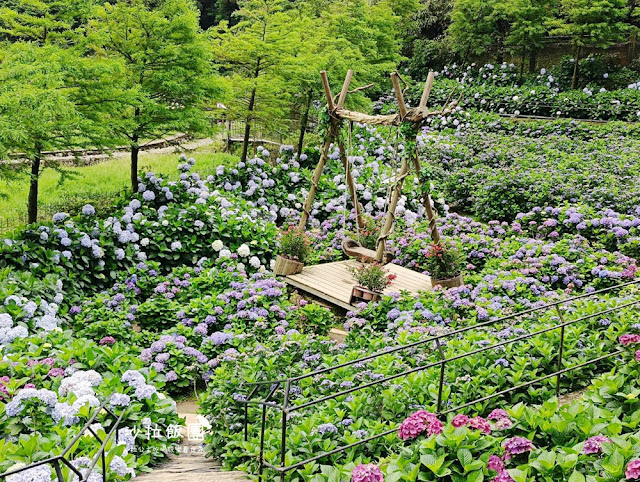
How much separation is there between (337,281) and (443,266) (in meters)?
1.28

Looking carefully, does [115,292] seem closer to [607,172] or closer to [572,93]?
[607,172]

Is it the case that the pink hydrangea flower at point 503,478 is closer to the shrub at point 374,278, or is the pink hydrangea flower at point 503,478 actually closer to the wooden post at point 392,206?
the shrub at point 374,278

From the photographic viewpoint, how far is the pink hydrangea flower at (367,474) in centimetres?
267

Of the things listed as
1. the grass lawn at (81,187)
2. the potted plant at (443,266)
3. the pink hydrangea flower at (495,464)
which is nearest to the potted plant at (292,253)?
the potted plant at (443,266)

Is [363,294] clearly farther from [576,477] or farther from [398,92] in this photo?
[576,477]

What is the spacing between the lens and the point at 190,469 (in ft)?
12.7

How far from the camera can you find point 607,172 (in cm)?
1152

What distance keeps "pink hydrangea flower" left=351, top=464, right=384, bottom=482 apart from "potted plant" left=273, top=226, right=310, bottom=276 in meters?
5.11

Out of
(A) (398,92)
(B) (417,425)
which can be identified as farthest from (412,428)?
(A) (398,92)

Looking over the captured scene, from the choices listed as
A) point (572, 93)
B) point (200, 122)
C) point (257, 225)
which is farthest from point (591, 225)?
point (572, 93)

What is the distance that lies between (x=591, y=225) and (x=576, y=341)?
15.6ft

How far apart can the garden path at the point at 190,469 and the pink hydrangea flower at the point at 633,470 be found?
192 cm

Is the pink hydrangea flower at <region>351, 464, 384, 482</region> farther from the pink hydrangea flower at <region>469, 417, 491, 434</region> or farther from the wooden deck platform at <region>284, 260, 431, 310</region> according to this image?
the wooden deck platform at <region>284, 260, 431, 310</region>

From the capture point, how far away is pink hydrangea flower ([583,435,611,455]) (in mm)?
2797
